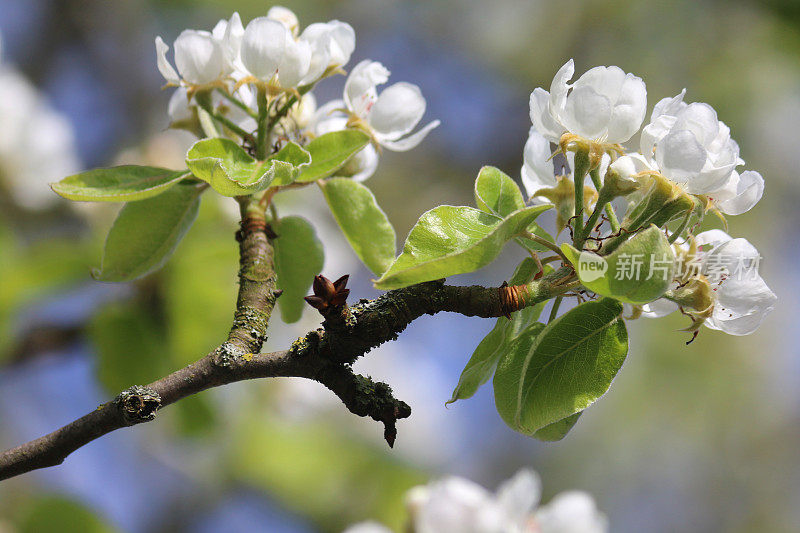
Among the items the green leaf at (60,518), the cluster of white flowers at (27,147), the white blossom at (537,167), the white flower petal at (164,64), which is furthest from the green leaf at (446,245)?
the cluster of white flowers at (27,147)

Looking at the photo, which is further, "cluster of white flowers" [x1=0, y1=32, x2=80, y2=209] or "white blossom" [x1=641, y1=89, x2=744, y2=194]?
"cluster of white flowers" [x1=0, y1=32, x2=80, y2=209]

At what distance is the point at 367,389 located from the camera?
63cm

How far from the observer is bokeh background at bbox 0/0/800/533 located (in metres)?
1.62

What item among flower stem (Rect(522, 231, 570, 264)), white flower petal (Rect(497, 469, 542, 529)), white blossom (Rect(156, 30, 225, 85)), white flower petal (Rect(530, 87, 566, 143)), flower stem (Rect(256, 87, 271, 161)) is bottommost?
white flower petal (Rect(497, 469, 542, 529))

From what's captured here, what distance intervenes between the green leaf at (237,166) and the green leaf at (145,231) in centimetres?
12

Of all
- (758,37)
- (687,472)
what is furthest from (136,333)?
(687,472)

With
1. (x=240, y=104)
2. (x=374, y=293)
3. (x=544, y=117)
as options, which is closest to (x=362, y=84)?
(x=240, y=104)

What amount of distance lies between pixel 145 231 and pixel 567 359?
46 centimetres

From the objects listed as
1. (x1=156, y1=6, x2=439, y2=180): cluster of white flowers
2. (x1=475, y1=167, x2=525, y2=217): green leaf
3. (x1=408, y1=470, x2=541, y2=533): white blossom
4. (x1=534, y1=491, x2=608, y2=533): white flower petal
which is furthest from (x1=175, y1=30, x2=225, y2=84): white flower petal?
(x1=534, y1=491, x2=608, y2=533): white flower petal

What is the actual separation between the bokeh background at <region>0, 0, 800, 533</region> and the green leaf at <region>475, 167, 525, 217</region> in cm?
97

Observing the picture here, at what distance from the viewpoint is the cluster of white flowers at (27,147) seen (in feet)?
6.52

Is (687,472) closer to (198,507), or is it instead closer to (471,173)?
(471,173)

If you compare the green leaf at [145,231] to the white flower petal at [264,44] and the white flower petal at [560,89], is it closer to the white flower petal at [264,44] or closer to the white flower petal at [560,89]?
the white flower petal at [264,44]

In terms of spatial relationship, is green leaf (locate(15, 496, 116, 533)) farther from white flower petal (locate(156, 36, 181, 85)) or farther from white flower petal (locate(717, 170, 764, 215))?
white flower petal (locate(717, 170, 764, 215))
